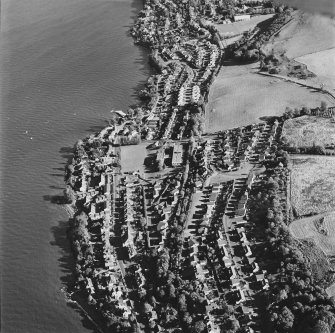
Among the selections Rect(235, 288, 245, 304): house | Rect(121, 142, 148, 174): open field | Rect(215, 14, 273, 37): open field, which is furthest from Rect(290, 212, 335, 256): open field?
Rect(215, 14, 273, 37): open field

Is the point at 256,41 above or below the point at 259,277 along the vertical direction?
above

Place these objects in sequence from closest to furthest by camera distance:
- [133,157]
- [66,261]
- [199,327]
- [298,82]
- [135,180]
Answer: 1. [199,327]
2. [66,261]
3. [135,180]
4. [133,157]
5. [298,82]

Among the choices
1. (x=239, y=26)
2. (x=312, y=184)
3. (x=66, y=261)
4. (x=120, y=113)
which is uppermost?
(x=239, y=26)

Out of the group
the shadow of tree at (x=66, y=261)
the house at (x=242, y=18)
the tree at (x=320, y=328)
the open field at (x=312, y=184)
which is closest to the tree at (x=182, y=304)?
the shadow of tree at (x=66, y=261)

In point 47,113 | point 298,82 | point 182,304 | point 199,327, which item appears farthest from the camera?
point 47,113

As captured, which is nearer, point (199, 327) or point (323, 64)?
point (199, 327)

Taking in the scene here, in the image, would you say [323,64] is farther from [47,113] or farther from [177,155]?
[47,113]

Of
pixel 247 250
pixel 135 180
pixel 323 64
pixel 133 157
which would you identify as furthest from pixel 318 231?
pixel 323 64

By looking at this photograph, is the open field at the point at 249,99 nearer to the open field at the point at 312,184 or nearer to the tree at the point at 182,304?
the open field at the point at 312,184
